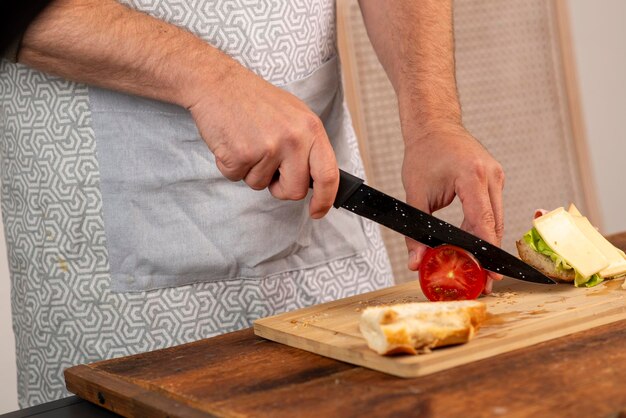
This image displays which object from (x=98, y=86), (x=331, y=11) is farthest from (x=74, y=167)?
(x=331, y=11)

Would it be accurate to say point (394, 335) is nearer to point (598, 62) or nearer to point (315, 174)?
point (315, 174)

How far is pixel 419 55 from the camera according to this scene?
5.93 feet

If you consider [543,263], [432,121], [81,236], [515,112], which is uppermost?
[432,121]

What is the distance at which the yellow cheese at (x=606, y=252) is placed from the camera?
1556 mm

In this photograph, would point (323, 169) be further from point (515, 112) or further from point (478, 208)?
point (515, 112)

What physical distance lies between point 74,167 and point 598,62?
10.3ft

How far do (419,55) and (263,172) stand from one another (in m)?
0.52

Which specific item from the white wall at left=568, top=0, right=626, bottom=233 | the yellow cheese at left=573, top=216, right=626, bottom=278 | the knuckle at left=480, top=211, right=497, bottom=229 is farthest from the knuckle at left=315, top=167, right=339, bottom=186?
the white wall at left=568, top=0, right=626, bottom=233

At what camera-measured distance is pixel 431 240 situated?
155 centimetres

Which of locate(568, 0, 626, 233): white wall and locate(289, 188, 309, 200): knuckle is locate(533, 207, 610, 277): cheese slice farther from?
locate(568, 0, 626, 233): white wall

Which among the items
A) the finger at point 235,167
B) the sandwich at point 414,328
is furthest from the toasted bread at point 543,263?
the finger at point 235,167

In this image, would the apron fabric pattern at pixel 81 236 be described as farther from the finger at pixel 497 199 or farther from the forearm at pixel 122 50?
the finger at pixel 497 199

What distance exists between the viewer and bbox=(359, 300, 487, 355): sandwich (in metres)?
1.16

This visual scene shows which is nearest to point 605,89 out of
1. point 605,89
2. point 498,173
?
point 605,89
